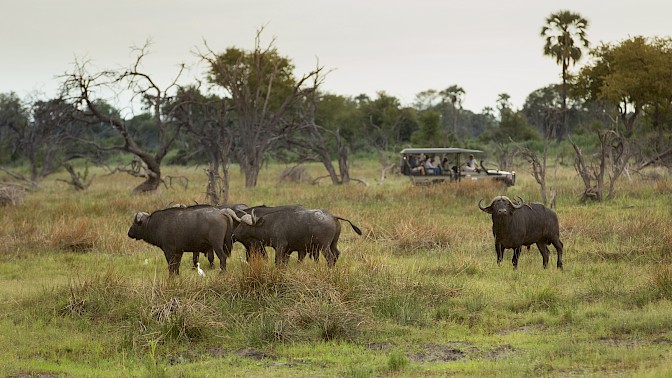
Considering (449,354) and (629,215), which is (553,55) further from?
(449,354)

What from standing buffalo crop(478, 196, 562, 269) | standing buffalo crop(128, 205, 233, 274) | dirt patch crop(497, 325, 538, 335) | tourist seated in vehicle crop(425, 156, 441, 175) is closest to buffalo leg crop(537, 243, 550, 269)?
standing buffalo crop(478, 196, 562, 269)

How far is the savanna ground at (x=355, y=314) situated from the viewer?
836cm

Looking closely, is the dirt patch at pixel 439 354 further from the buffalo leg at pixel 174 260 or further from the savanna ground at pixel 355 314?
the buffalo leg at pixel 174 260

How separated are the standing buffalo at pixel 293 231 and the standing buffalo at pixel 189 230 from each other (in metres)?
0.38

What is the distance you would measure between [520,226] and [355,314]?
4.54 meters

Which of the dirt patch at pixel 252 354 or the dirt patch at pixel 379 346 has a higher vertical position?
the dirt patch at pixel 379 346

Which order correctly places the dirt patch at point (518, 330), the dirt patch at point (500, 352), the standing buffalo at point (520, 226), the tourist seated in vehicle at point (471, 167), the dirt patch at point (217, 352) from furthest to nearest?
the tourist seated in vehicle at point (471, 167), the standing buffalo at point (520, 226), the dirt patch at point (518, 330), the dirt patch at point (217, 352), the dirt patch at point (500, 352)

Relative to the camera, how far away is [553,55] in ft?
157

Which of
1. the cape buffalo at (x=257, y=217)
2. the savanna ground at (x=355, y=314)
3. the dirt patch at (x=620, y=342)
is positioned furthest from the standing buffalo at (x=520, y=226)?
the dirt patch at (x=620, y=342)

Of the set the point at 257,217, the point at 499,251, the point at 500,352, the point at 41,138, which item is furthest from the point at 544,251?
the point at 41,138

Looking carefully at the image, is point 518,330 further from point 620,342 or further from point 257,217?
point 257,217

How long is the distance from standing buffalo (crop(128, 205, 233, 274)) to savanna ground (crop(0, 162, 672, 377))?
54cm

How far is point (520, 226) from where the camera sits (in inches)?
526

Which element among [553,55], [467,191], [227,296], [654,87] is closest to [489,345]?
[227,296]
